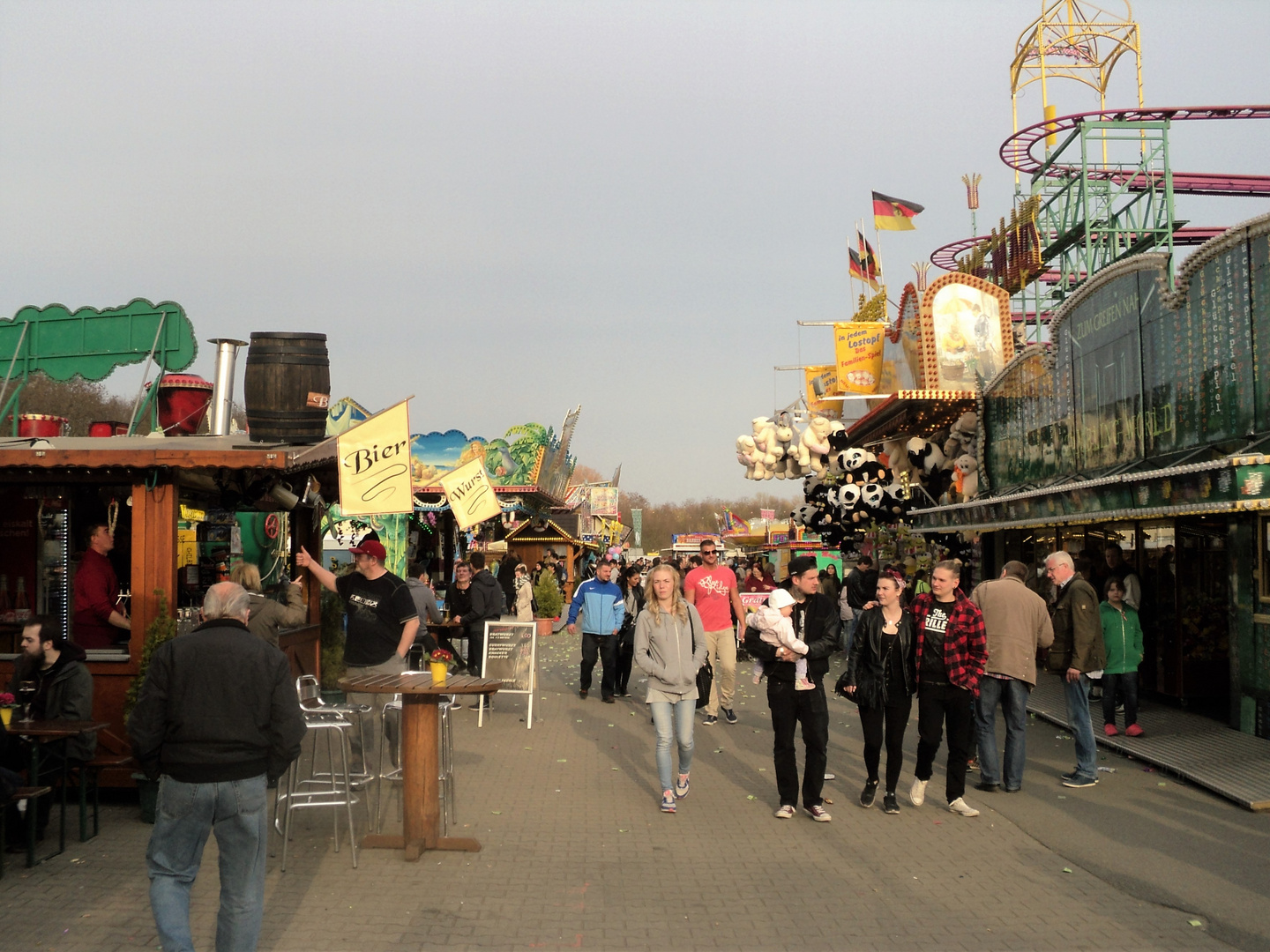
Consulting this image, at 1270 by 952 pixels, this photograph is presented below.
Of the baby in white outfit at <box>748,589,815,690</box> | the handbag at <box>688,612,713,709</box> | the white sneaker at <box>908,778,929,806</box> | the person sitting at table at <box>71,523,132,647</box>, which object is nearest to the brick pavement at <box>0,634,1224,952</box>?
the white sneaker at <box>908,778,929,806</box>

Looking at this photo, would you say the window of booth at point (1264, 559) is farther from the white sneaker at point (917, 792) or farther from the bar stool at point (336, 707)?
the bar stool at point (336, 707)

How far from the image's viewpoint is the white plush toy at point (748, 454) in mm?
19578

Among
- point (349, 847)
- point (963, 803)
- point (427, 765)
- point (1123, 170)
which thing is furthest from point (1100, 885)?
point (1123, 170)

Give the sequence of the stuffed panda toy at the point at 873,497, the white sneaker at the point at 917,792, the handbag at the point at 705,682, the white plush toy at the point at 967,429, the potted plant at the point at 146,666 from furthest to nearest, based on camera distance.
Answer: the white plush toy at the point at 967,429, the stuffed panda toy at the point at 873,497, the handbag at the point at 705,682, the white sneaker at the point at 917,792, the potted plant at the point at 146,666

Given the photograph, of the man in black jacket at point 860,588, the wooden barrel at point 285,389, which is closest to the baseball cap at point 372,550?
the wooden barrel at point 285,389

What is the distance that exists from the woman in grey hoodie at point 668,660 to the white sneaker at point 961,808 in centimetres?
196

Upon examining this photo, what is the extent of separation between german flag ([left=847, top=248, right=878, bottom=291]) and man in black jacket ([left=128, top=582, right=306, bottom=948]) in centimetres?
2543

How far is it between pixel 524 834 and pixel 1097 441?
9.90 meters

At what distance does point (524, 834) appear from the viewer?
7320 millimetres

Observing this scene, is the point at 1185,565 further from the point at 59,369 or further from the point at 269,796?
the point at 59,369

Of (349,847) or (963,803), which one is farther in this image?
(963,803)

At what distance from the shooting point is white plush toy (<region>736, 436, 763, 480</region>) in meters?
Result: 19.6

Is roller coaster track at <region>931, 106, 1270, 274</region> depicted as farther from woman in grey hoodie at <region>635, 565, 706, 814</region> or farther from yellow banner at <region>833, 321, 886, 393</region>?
woman in grey hoodie at <region>635, 565, 706, 814</region>

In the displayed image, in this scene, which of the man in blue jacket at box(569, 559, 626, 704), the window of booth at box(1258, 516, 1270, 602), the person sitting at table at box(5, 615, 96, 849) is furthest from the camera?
the man in blue jacket at box(569, 559, 626, 704)
